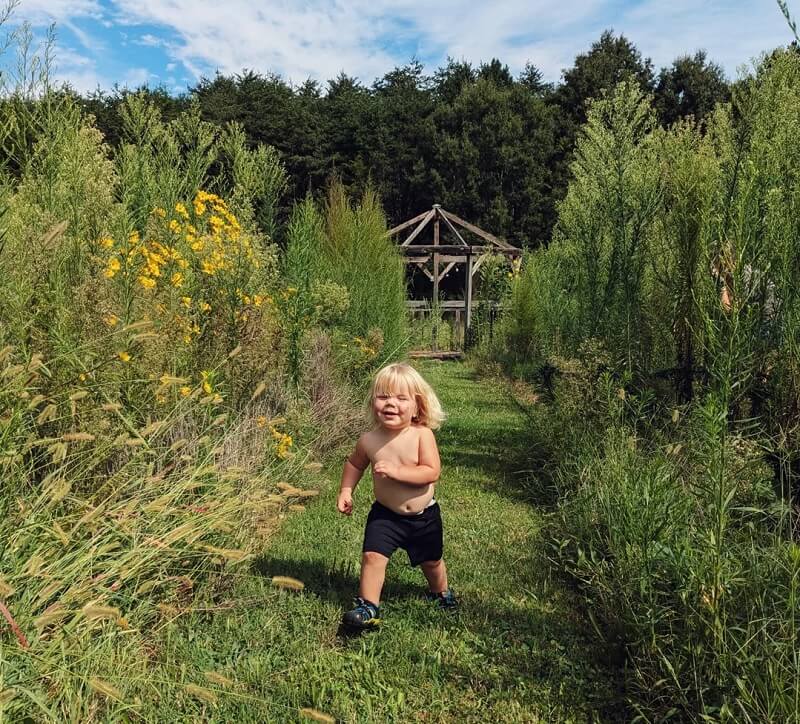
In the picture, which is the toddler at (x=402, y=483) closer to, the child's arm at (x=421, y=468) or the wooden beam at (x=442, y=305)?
the child's arm at (x=421, y=468)

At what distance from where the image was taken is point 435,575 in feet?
11.4

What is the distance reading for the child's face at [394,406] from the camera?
3.41 metres

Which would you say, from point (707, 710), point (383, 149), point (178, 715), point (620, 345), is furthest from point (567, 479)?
point (383, 149)

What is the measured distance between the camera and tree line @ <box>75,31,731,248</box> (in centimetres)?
3025

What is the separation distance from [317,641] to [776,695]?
5.96 ft

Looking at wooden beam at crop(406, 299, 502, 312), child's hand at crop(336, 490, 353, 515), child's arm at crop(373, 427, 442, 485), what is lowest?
child's hand at crop(336, 490, 353, 515)

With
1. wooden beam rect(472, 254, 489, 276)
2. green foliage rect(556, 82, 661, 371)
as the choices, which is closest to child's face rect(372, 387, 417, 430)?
green foliage rect(556, 82, 661, 371)

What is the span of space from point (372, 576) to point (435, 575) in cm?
39

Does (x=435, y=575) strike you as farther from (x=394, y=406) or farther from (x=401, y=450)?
(x=394, y=406)

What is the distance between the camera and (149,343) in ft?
12.6

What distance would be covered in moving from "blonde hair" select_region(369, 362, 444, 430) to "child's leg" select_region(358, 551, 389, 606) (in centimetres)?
69

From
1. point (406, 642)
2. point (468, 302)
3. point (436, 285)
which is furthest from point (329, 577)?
point (468, 302)

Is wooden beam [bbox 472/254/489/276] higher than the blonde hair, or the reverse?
wooden beam [bbox 472/254/489/276]

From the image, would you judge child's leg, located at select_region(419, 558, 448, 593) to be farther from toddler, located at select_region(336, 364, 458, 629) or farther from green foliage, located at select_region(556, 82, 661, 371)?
green foliage, located at select_region(556, 82, 661, 371)
